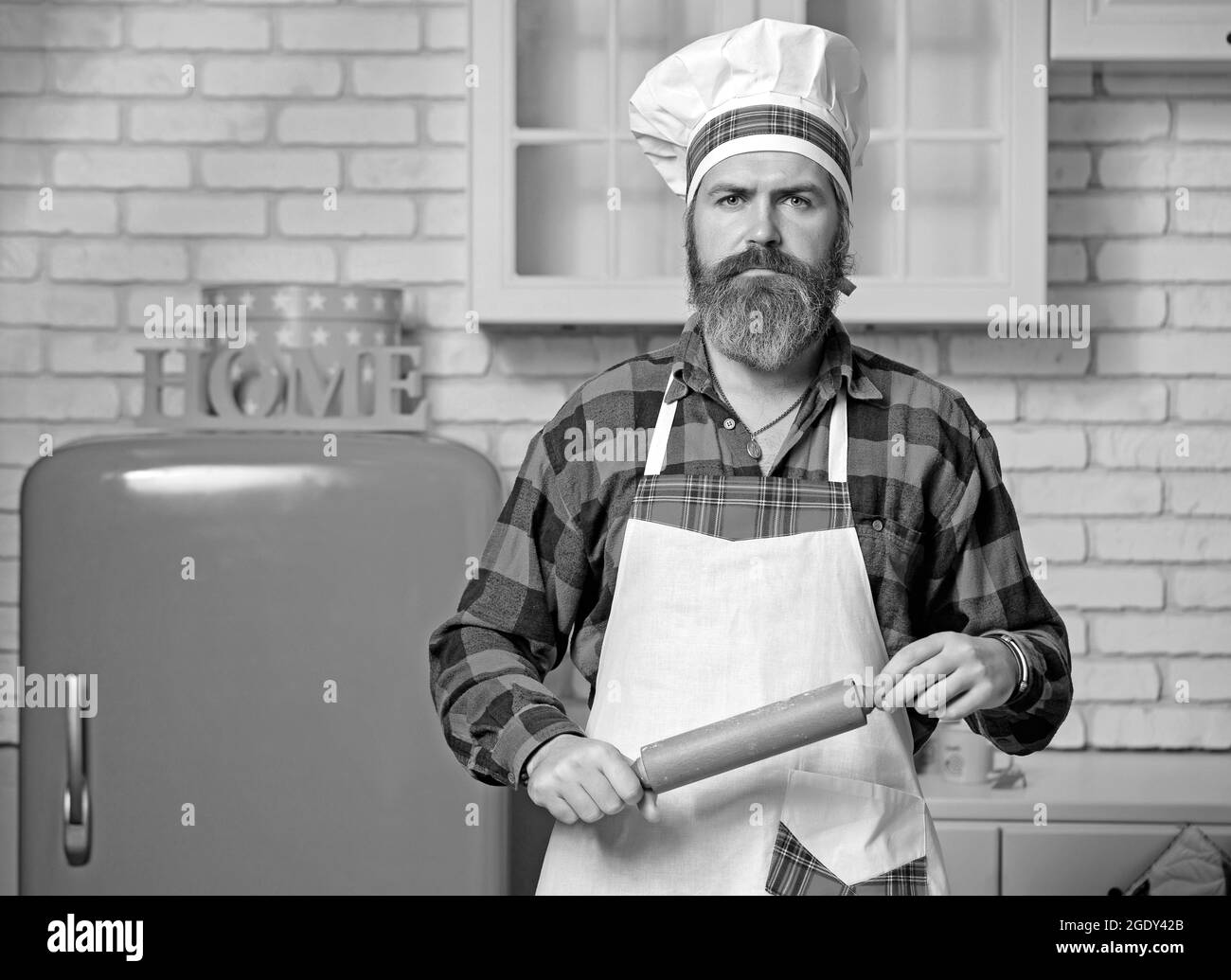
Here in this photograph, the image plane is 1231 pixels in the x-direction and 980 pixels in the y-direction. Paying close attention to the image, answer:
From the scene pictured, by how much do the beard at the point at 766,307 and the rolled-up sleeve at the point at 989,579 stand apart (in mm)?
242

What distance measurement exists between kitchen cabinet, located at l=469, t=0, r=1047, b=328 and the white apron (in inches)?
47.1

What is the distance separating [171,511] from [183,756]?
0.42 metres

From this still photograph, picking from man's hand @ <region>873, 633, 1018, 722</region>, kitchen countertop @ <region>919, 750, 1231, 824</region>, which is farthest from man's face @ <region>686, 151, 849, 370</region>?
kitchen countertop @ <region>919, 750, 1231, 824</region>

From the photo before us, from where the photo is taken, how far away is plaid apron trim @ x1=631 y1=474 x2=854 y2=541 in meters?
1.57

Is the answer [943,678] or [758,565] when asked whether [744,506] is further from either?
[943,678]

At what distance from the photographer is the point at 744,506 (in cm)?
158

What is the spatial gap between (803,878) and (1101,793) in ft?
4.22

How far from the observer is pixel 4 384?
114 inches

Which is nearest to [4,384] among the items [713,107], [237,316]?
[237,316]

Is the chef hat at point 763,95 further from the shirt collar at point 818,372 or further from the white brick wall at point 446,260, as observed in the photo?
the white brick wall at point 446,260

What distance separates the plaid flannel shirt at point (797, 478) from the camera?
5.16ft
